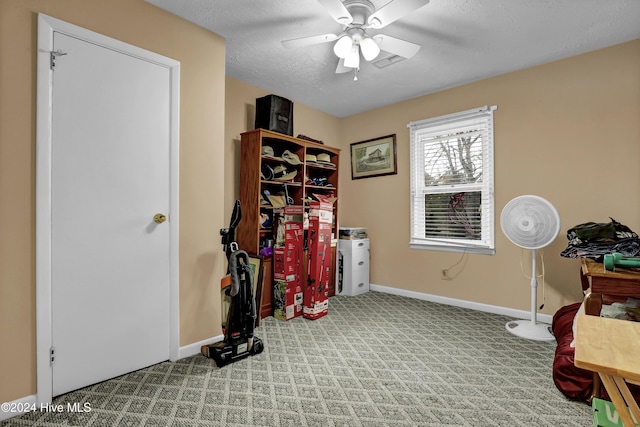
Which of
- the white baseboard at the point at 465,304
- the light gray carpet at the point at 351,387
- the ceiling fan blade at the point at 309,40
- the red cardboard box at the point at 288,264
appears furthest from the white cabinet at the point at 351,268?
the ceiling fan blade at the point at 309,40

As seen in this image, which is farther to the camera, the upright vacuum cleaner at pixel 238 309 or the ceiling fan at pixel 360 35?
the upright vacuum cleaner at pixel 238 309

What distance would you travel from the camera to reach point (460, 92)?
3.72 m

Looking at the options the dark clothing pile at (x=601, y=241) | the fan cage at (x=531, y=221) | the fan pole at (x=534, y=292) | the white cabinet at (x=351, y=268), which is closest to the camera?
the dark clothing pile at (x=601, y=241)

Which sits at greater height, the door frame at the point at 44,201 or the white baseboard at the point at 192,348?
the door frame at the point at 44,201

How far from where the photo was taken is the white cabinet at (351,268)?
4.24 m

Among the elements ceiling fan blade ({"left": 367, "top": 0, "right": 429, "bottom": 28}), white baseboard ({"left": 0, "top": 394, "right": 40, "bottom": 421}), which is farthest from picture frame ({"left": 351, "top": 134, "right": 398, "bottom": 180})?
white baseboard ({"left": 0, "top": 394, "right": 40, "bottom": 421})

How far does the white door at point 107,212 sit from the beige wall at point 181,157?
0.37 feet

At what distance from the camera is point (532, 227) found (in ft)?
8.99

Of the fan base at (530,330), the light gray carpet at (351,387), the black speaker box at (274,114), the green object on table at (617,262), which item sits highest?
the black speaker box at (274,114)

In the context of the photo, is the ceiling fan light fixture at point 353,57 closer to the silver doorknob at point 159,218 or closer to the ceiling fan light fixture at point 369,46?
the ceiling fan light fixture at point 369,46

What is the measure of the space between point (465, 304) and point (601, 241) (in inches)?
65.1

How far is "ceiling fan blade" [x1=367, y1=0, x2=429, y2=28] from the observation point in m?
1.82

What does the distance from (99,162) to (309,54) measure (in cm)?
197

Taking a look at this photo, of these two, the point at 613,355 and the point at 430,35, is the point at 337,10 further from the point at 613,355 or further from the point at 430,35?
the point at 613,355
